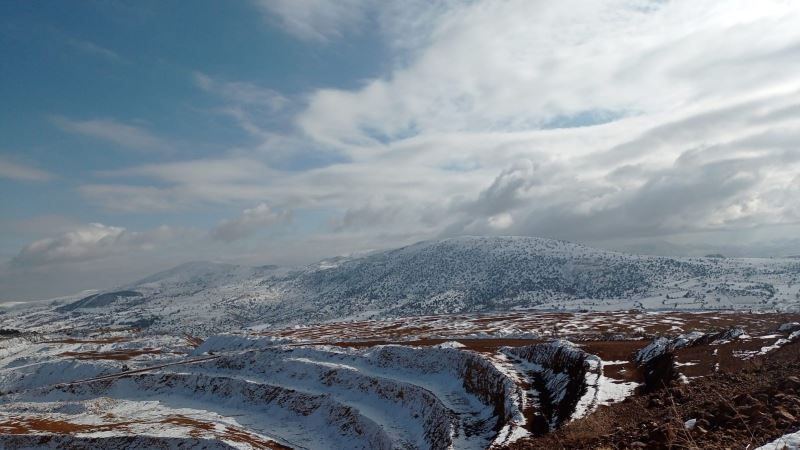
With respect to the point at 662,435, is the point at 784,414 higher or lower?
higher

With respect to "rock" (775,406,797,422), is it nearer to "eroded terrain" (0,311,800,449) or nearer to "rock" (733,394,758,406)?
"eroded terrain" (0,311,800,449)

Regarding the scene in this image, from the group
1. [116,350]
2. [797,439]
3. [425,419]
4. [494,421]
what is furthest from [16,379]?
[797,439]

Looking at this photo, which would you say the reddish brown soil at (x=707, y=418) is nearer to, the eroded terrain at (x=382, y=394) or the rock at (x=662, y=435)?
the rock at (x=662, y=435)

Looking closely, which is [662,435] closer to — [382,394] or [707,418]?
[707,418]

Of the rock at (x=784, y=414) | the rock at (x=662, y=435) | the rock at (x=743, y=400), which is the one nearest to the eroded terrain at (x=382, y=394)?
the rock at (x=784, y=414)

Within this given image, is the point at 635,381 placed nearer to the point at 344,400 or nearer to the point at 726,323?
the point at 344,400

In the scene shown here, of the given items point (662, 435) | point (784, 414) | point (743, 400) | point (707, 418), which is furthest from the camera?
point (743, 400)

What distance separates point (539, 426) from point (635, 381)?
1100 centimetres

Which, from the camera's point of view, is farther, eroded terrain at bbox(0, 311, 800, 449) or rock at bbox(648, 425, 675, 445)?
eroded terrain at bbox(0, 311, 800, 449)

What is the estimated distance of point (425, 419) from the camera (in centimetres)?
5294

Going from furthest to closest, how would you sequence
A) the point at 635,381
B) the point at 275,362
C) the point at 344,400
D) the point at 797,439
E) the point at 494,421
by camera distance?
the point at 275,362
the point at 344,400
the point at 494,421
the point at 635,381
the point at 797,439

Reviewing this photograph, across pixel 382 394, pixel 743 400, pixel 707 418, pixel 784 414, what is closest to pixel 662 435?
pixel 707 418

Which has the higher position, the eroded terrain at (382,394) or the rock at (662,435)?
the rock at (662,435)

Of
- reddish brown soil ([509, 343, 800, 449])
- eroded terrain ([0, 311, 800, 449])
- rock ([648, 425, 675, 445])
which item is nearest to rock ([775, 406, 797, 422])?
reddish brown soil ([509, 343, 800, 449])
